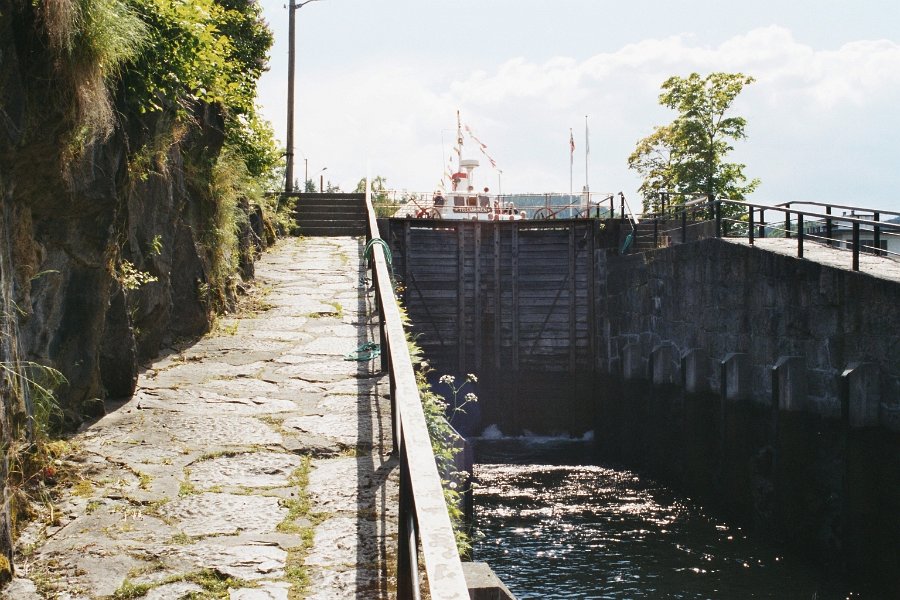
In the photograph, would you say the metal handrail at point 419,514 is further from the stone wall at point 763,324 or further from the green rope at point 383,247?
the stone wall at point 763,324

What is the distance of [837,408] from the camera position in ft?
36.3

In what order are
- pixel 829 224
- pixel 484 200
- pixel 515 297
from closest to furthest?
pixel 829 224 → pixel 515 297 → pixel 484 200

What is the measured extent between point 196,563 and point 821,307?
1017cm

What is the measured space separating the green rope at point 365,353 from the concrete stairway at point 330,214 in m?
10.2

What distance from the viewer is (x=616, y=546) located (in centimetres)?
1255

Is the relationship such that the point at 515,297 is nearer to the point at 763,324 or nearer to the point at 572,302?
the point at 572,302

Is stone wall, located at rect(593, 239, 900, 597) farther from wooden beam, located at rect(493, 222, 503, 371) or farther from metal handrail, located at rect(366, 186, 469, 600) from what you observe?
metal handrail, located at rect(366, 186, 469, 600)

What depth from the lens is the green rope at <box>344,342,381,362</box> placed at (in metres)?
7.07

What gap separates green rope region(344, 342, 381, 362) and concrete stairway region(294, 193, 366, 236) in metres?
10.2

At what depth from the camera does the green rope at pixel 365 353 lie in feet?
23.2

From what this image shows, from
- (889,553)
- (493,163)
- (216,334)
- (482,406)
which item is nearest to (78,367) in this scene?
(216,334)

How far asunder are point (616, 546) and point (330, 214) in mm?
9801

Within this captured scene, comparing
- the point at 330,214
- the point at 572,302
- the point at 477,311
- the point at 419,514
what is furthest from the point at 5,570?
the point at 572,302

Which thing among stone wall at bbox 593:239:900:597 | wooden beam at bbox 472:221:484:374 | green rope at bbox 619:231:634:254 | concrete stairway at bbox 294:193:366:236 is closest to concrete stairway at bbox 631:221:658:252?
green rope at bbox 619:231:634:254
